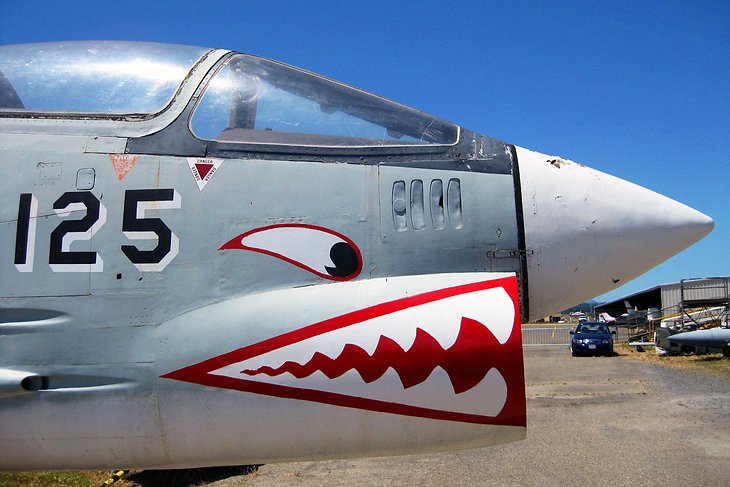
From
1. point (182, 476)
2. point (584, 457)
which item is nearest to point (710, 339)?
point (584, 457)

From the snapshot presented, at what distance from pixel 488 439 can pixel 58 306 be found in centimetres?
200

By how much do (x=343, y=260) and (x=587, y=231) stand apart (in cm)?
118

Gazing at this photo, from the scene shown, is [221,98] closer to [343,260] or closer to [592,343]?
[343,260]

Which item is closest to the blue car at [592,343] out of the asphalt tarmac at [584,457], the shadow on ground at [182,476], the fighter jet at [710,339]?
the fighter jet at [710,339]

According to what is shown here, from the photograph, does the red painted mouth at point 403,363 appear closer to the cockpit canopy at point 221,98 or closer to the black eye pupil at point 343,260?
the black eye pupil at point 343,260

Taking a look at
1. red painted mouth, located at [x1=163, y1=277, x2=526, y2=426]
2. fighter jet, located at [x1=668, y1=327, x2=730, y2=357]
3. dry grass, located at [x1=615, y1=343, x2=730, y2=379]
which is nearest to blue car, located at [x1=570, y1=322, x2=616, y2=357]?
dry grass, located at [x1=615, y1=343, x2=730, y2=379]

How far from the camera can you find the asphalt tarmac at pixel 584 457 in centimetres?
648

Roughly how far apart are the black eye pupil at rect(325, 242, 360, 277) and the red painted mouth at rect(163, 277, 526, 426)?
0.75ft

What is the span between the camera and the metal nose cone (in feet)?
8.91

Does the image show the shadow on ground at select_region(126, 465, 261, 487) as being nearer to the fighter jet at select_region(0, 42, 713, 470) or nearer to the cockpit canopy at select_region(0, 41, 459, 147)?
the fighter jet at select_region(0, 42, 713, 470)

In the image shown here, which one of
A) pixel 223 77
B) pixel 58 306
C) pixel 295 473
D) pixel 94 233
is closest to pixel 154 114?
pixel 223 77

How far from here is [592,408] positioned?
10883mm

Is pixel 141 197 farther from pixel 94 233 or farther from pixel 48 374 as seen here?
pixel 48 374

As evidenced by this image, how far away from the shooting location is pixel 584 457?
7285mm
